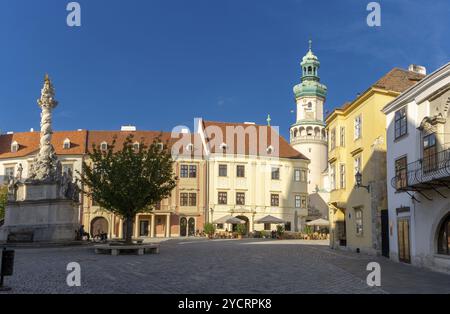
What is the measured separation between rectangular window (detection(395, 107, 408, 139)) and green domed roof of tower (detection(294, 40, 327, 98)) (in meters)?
59.1

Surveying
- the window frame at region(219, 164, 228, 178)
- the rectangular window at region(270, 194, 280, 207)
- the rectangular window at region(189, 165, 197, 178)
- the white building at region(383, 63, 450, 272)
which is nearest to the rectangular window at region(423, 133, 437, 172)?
the white building at region(383, 63, 450, 272)

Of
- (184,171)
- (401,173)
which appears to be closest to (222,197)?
(184,171)

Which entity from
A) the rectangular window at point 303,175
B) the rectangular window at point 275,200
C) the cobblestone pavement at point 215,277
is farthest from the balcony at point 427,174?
the rectangular window at point 303,175

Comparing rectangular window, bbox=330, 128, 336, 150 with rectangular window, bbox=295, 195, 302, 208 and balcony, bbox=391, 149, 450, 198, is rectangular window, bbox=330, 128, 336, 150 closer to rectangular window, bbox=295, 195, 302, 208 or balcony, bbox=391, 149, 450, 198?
balcony, bbox=391, 149, 450, 198

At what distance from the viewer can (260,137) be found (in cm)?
6319

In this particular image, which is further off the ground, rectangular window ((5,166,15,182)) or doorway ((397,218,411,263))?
rectangular window ((5,166,15,182))

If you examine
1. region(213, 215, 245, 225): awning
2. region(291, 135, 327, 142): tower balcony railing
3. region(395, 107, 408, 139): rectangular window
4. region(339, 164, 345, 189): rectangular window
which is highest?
region(291, 135, 327, 142): tower balcony railing

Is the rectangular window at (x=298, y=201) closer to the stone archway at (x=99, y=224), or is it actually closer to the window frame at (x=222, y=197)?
the window frame at (x=222, y=197)

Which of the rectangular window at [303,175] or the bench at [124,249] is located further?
the rectangular window at [303,175]

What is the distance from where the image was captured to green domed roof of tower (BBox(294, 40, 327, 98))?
267ft

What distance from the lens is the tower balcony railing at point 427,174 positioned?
674 inches

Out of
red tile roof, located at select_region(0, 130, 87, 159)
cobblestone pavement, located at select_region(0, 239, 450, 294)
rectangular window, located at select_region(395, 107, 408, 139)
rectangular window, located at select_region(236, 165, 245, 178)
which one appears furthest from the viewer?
red tile roof, located at select_region(0, 130, 87, 159)
